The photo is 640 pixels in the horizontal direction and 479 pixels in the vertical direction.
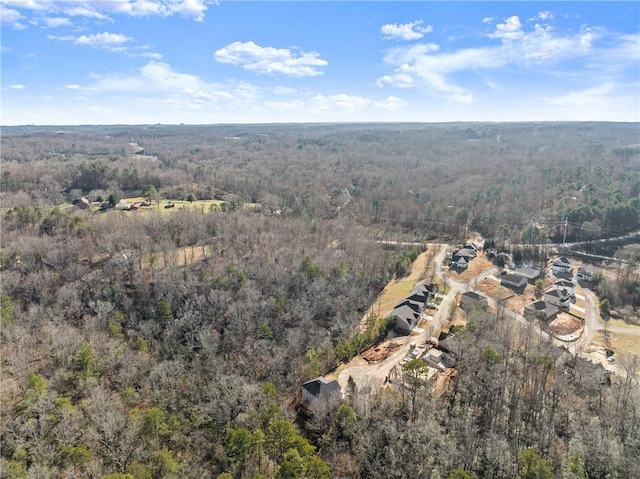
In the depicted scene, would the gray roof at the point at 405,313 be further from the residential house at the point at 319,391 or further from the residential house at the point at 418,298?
the residential house at the point at 319,391

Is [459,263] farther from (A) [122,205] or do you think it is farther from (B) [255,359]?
(A) [122,205]

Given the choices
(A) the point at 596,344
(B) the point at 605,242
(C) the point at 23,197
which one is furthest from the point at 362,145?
(A) the point at 596,344

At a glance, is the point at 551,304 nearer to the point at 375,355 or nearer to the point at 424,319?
the point at 424,319

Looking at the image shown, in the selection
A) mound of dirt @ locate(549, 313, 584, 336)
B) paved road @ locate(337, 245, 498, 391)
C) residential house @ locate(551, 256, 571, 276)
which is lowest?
mound of dirt @ locate(549, 313, 584, 336)

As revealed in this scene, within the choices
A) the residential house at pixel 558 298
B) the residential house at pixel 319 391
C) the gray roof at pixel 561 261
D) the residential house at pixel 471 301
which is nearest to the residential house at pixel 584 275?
the gray roof at pixel 561 261

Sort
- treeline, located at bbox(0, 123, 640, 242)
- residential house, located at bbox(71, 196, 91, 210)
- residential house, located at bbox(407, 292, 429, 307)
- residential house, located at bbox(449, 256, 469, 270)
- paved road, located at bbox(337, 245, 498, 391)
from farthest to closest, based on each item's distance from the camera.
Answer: treeline, located at bbox(0, 123, 640, 242)
residential house, located at bbox(71, 196, 91, 210)
residential house, located at bbox(449, 256, 469, 270)
residential house, located at bbox(407, 292, 429, 307)
paved road, located at bbox(337, 245, 498, 391)

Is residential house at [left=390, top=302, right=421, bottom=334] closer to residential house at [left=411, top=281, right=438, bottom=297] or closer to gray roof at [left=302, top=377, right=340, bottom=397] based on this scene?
residential house at [left=411, top=281, right=438, bottom=297]

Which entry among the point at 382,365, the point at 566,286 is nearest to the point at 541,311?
the point at 566,286

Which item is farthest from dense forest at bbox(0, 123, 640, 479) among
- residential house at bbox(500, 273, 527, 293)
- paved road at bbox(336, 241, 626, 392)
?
residential house at bbox(500, 273, 527, 293)
